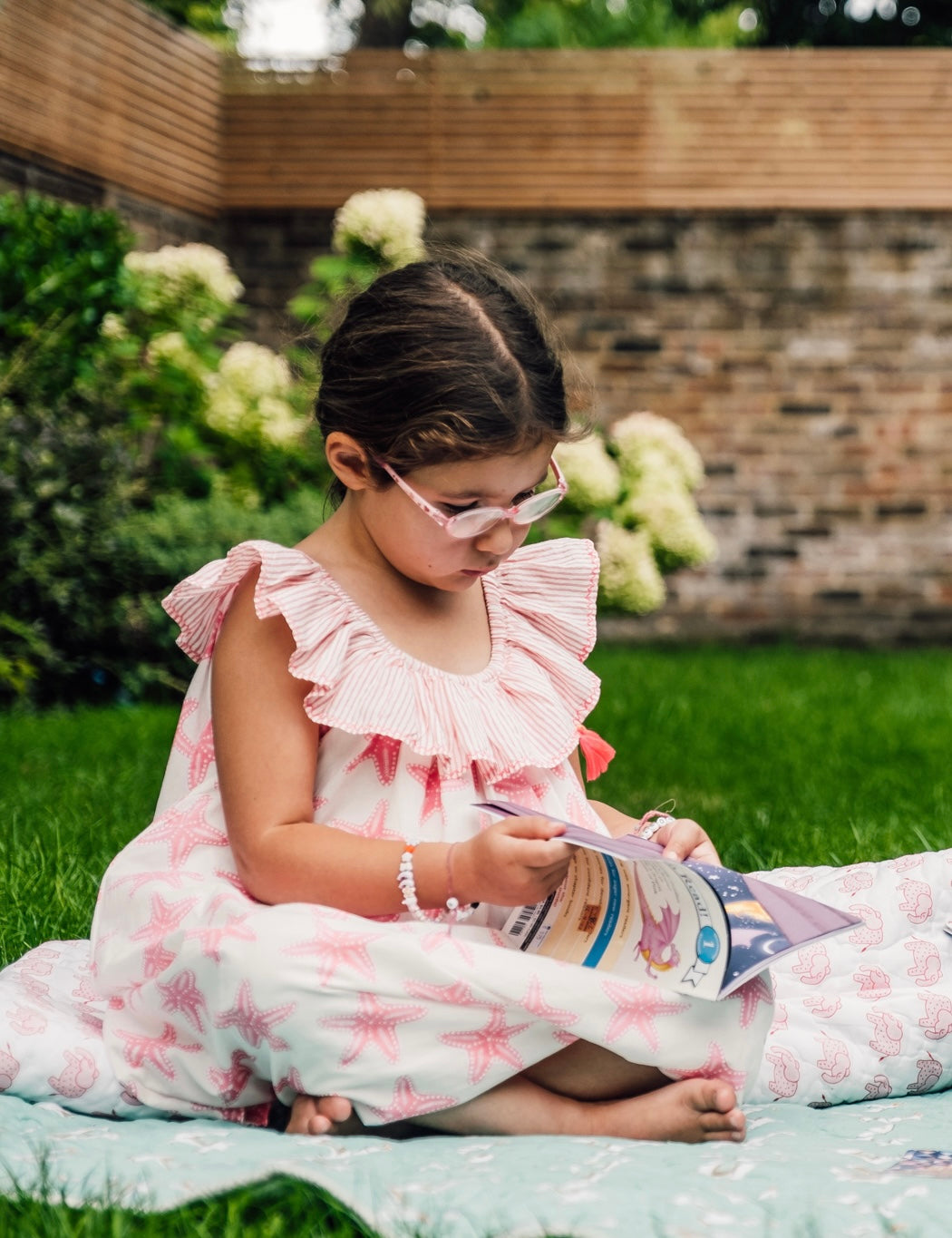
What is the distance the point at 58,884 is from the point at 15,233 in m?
2.90

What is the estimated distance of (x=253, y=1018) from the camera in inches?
63.9

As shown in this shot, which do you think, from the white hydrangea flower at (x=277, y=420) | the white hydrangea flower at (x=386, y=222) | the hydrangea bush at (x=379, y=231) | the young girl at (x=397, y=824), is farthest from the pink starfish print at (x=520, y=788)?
the white hydrangea flower at (x=277, y=420)

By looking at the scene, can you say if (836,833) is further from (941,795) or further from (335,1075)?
(335,1075)

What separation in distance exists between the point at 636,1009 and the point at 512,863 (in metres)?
0.23

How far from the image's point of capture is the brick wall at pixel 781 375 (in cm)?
779

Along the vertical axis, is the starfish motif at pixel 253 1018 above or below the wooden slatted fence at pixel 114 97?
below

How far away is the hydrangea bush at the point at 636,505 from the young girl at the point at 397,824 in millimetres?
2802

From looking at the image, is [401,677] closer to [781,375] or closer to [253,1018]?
[253,1018]

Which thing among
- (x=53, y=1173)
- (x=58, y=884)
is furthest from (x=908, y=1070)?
(x=58, y=884)

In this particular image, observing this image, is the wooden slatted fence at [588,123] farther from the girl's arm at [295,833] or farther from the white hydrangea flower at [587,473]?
the girl's arm at [295,833]

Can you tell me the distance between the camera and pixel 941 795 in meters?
3.68

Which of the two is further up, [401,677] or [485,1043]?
[401,677]

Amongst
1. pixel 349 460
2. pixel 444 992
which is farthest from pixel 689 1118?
pixel 349 460

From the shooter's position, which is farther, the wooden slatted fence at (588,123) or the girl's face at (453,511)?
the wooden slatted fence at (588,123)
